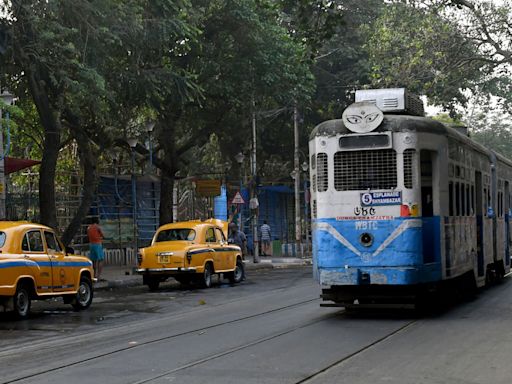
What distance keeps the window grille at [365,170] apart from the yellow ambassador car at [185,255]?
28.8ft

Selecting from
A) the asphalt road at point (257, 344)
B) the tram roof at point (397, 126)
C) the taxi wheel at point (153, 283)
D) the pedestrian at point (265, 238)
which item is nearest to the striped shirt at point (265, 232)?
the pedestrian at point (265, 238)

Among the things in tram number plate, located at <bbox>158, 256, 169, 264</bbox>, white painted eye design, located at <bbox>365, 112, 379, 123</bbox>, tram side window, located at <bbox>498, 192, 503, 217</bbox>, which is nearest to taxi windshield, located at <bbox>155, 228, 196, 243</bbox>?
tram number plate, located at <bbox>158, 256, 169, 264</bbox>

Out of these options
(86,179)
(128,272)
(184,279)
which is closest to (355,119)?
(184,279)

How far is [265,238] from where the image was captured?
41875 mm

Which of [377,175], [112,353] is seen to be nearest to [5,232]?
[112,353]

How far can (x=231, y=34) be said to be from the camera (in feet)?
102

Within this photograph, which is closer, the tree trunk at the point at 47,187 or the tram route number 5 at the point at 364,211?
the tram route number 5 at the point at 364,211

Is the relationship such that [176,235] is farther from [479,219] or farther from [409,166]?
[409,166]

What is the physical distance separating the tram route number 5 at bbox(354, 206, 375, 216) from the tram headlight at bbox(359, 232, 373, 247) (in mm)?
318

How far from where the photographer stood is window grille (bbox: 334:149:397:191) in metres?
13.4

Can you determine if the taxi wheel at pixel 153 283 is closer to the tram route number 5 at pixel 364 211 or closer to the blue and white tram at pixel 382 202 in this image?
the blue and white tram at pixel 382 202

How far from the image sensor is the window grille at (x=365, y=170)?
43.9 ft

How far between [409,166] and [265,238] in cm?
2878

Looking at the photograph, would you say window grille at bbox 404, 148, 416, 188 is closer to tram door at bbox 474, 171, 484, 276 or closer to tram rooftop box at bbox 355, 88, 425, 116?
tram rooftop box at bbox 355, 88, 425, 116
